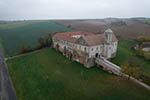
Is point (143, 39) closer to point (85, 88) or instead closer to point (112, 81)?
point (112, 81)

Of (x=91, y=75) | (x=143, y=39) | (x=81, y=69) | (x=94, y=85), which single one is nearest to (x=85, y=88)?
(x=94, y=85)

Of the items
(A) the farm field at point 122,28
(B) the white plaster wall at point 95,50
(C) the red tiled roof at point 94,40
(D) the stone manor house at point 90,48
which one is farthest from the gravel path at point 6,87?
(A) the farm field at point 122,28

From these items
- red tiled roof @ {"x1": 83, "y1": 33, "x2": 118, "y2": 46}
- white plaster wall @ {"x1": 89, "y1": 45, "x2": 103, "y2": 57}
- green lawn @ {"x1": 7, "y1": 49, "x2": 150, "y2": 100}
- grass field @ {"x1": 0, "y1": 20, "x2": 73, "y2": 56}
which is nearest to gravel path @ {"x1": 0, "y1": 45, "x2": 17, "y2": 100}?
green lawn @ {"x1": 7, "y1": 49, "x2": 150, "y2": 100}

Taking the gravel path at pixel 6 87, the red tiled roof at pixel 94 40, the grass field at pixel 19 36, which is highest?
the red tiled roof at pixel 94 40

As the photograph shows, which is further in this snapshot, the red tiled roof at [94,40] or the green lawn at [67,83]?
the red tiled roof at [94,40]

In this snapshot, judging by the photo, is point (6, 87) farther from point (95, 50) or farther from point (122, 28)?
point (122, 28)

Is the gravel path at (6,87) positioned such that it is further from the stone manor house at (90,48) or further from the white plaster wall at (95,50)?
the white plaster wall at (95,50)

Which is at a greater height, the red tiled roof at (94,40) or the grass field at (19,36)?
the red tiled roof at (94,40)

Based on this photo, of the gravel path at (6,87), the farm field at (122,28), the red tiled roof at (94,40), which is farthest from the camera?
the farm field at (122,28)

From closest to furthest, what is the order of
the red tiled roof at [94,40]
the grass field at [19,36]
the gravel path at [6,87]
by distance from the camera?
1. the gravel path at [6,87]
2. the red tiled roof at [94,40]
3. the grass field at [19,36]
